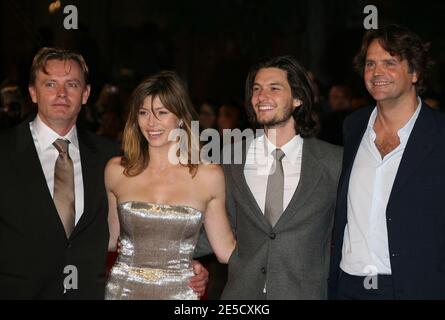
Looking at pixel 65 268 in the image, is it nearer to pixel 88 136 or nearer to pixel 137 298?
pixel 137 298

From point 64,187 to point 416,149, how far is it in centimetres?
173

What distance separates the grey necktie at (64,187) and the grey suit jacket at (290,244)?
0.84 metres

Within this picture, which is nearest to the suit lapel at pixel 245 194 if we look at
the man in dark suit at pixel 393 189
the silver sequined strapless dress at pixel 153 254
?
the silver sequined strapless dress at pixel 153 254

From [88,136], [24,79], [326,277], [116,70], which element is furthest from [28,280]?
[116,70]

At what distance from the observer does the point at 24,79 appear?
764 cm

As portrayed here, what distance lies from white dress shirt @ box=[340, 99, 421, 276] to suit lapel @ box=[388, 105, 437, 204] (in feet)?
0.22

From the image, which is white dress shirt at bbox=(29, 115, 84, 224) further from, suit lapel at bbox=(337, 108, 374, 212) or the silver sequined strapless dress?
suit lapel at bbox=(337, 108, 374, 212)

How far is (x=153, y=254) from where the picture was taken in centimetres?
357

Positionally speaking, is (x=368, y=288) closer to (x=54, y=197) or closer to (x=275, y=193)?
(x=275, y=193)

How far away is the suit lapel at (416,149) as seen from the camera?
3.46 meters

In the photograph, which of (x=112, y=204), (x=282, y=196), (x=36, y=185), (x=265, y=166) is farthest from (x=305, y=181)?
(x=36, y=185)

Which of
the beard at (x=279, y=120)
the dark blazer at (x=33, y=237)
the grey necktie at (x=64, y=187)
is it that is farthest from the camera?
the beard at (x=279, y=120)

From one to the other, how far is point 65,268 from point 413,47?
2.13 m

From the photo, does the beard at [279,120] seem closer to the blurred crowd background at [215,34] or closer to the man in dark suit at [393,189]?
the man in dark suit at [393,189]
